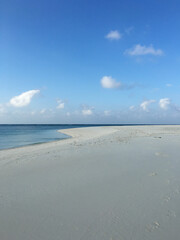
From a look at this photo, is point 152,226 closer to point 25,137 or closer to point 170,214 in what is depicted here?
point 170,214

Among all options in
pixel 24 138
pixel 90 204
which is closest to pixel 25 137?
pixel 24 138

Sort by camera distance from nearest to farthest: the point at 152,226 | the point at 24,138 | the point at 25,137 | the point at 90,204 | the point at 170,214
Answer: the point at 152,226, the point at 170,214, the point at 90,204, the point at 24,138, the point at 25,137

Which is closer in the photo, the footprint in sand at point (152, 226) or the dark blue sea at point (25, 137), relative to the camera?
the footprint in sand at point (152, 226)

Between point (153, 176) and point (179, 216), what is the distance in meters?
3.04

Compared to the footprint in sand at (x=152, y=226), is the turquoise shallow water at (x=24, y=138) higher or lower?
lower

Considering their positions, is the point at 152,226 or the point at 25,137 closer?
the point at 152,226

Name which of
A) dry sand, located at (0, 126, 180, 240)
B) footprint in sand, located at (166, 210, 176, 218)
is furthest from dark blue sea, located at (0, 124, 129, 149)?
footprint in sand, located at (166, 210, 176, 218)

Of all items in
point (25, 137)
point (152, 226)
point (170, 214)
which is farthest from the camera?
point (25, 137)

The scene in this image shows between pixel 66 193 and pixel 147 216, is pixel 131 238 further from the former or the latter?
pixel 66 193

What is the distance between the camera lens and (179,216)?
4.18 m

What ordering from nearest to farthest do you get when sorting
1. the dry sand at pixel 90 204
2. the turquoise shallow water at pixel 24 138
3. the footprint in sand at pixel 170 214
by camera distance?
the dry sand at pixel 90 204 → the footprint in sand at pixel 170 214 → the turquoise shallow water at pixel 24 138

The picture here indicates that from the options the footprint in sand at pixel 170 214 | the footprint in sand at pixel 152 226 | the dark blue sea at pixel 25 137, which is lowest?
the dark blue sea at pixel 25 137

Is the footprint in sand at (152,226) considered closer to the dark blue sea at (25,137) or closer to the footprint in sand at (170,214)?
the footprint in sand at (170,214)

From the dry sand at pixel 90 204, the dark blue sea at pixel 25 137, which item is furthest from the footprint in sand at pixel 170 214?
the dark blue sea at pixel 25 137
